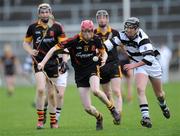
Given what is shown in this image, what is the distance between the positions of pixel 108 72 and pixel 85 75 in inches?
83.9

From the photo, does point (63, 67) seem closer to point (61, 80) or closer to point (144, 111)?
point (61, 80)

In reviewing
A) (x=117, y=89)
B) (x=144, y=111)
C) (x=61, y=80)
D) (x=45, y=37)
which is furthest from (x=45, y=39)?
(x=144, y=111)

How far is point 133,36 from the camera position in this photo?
13.9 metres

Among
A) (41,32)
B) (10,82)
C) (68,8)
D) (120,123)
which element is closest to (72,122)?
(120,123)

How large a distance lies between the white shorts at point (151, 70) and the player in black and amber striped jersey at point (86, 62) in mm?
908

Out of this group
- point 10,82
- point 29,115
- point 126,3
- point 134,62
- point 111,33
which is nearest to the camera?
point 134,62

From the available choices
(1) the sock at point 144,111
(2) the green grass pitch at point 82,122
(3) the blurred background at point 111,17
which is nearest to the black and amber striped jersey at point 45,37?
(2) the green grass pitch at point 82,122

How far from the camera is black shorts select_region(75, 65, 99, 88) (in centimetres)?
1368

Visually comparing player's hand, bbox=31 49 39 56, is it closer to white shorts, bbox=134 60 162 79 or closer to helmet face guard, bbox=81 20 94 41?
helmet face guard, bbox=81 20 94 41

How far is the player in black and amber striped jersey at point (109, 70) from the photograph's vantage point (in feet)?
51.2

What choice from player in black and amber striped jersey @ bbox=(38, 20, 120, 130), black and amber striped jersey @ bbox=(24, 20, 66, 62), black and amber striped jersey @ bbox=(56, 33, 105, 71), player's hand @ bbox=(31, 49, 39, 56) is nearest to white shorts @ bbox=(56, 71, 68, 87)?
black and amber striped jersey @ bbox=(24, 20, 66, 62)

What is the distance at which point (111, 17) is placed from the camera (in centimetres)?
3753

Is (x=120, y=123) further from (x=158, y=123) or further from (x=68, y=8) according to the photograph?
(x=68, y=8)

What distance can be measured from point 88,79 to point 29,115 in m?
5.89
